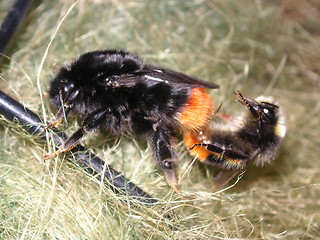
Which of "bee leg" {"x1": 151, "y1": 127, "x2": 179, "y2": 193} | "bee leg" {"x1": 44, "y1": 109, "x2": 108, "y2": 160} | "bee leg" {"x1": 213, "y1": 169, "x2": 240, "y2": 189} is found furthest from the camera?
"bee leg" {"x1": 213, "y1": 169, "x2": 240, "y2": 189}

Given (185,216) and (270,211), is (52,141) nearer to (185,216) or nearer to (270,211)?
(185,216)

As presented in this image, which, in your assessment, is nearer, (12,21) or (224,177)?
(224,177)

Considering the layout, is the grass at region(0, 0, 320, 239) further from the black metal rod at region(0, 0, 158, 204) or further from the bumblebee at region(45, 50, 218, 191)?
the bumblebee at region(45, 50, 218, 191)

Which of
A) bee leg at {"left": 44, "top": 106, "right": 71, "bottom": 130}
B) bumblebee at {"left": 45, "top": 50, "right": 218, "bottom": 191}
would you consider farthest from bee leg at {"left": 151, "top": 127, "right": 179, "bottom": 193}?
bee leg at {"left": 44, "top": 106, "right": 71, "bottom": 130}

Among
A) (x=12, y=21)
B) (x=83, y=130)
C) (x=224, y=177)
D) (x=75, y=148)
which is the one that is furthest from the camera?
(x=12, y=21)

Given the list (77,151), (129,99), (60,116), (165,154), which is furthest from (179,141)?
(60,116)

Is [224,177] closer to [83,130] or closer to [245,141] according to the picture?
[245,141]

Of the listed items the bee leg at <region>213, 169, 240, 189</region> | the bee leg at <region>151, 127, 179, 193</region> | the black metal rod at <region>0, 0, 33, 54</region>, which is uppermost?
the black metal rod at <region>0, 0, 33, 54</region>
